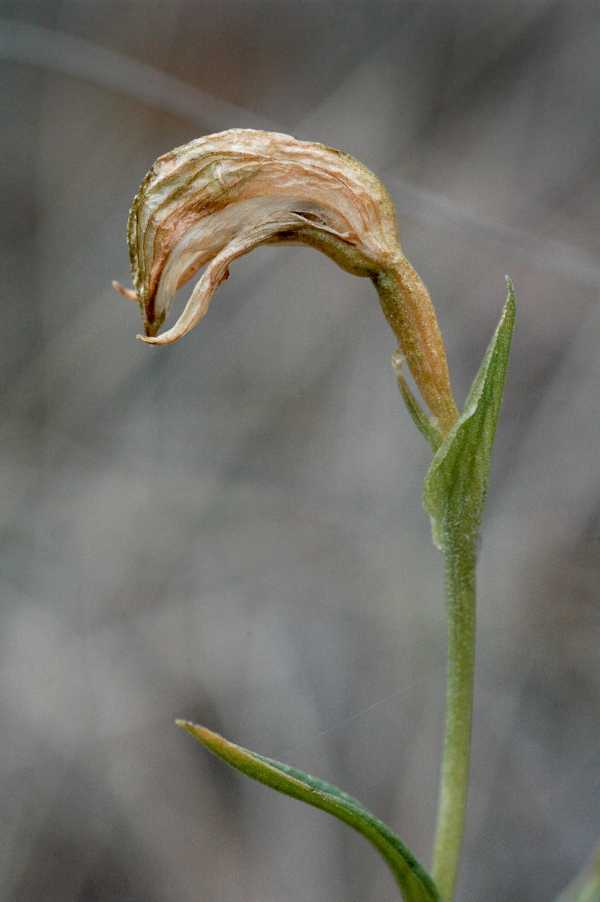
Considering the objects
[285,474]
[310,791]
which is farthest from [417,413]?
[285,474]

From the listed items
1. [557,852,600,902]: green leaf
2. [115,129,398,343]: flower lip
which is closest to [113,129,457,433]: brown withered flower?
[115,129,398,343]: flower lip

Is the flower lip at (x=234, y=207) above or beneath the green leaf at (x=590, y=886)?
above

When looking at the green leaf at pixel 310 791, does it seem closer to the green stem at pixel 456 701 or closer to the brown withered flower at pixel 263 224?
the green stem at pixel 456 701

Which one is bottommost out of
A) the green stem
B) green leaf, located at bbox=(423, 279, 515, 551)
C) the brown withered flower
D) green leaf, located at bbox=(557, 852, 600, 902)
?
green leaf, located at bbox=(557, 852, 600, 902)

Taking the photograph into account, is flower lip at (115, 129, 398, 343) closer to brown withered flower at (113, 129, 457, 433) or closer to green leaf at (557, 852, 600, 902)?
brown withered flower at (113, 129, 457, 433)

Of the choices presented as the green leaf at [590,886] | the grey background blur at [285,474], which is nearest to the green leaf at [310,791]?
the green leaf at [590,886]

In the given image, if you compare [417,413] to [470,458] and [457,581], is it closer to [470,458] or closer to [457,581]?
[470,458]
